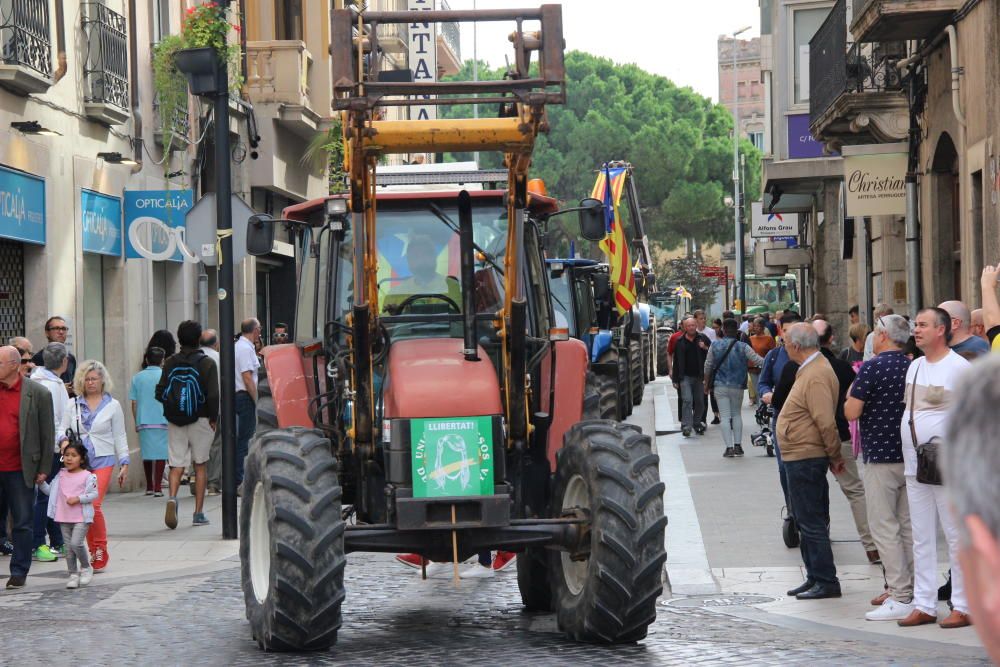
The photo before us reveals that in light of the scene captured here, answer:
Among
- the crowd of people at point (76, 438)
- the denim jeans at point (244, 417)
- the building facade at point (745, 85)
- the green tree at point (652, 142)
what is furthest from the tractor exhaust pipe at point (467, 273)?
the building facade at point (745, 85)

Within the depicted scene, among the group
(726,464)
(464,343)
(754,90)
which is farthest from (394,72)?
(754,90)

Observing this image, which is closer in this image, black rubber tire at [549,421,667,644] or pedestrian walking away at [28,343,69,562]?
black rubber tire at [549,421,667,644]

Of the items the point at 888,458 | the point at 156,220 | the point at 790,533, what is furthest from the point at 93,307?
the point at 888,458

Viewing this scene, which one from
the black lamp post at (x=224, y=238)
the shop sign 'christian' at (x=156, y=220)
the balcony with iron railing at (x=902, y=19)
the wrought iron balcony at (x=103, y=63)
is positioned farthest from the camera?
the shop sign 'christian' at (x=156, y=220)

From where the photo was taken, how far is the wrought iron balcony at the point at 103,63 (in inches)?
722

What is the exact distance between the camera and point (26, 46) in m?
16.0

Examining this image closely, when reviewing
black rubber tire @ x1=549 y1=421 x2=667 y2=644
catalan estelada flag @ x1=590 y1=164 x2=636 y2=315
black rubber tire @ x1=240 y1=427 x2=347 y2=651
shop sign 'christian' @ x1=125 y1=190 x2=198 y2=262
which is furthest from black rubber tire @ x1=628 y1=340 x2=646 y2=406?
black rubber tire @ x1=240 y1=427 x2=347 y2=651

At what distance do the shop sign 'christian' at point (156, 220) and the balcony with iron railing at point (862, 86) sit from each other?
8.42m

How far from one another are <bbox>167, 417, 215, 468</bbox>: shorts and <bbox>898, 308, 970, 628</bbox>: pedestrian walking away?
7785 millimetres

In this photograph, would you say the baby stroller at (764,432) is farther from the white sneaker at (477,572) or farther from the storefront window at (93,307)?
the storefront window at (93,307)

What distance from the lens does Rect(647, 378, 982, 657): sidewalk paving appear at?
946 centimetres

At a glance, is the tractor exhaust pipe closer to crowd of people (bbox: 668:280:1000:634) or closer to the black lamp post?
crowd of people (bbox: 668:280:1000:634)

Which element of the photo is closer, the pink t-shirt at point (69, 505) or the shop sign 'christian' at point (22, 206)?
the pink t-shirt at point (69, 505)

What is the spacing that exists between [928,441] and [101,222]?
12481mm
